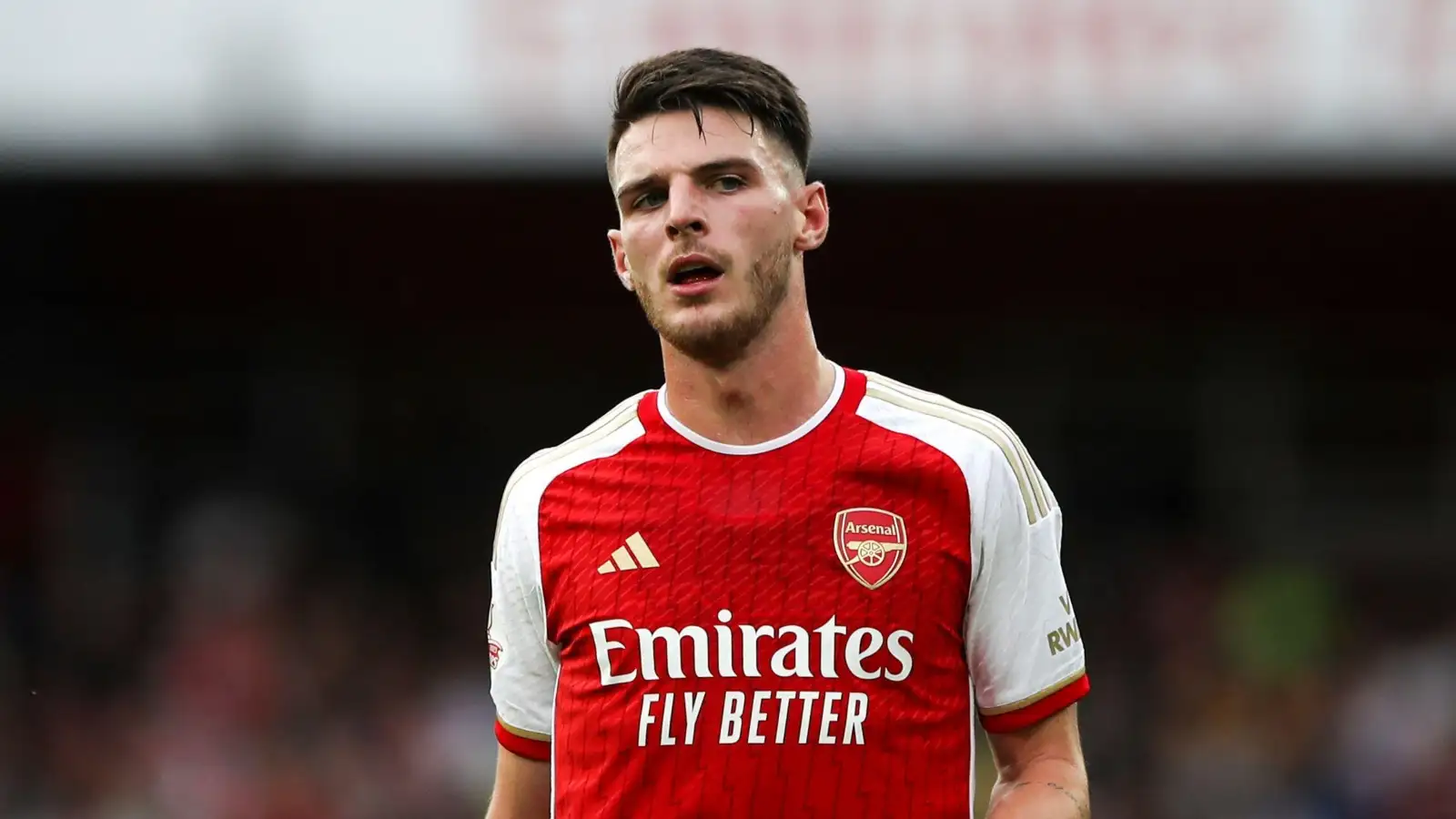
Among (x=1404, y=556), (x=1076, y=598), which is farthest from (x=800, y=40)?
(x=1404, y=556)

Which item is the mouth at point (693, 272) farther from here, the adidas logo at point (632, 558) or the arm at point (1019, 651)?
the arm at point (1019, 651)

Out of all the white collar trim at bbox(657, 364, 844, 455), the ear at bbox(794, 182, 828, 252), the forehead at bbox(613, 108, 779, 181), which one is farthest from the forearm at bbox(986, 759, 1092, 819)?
the forehead at bbox(613, 108, 779, 181)

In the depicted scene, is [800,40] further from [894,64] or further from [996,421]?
[996,421]

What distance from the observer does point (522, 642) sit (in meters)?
3.19

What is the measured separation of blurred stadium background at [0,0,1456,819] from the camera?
899cm

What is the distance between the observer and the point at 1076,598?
33.8 feet

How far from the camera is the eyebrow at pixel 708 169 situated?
3.00 metres

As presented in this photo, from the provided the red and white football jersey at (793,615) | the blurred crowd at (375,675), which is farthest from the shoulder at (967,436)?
the blurred crowd at (375,675)

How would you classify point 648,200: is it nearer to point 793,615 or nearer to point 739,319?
point 739,319

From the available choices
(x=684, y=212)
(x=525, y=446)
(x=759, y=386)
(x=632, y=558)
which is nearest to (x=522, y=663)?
(x=632, y=558)

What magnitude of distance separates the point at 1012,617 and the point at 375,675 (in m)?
7.41

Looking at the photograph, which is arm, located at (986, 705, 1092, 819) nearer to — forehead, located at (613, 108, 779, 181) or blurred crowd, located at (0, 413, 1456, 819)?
forehead, located at (613, 108, 779, 181)

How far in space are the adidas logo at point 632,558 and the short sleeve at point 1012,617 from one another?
53 centimetres

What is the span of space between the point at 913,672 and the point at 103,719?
7.69 metres
